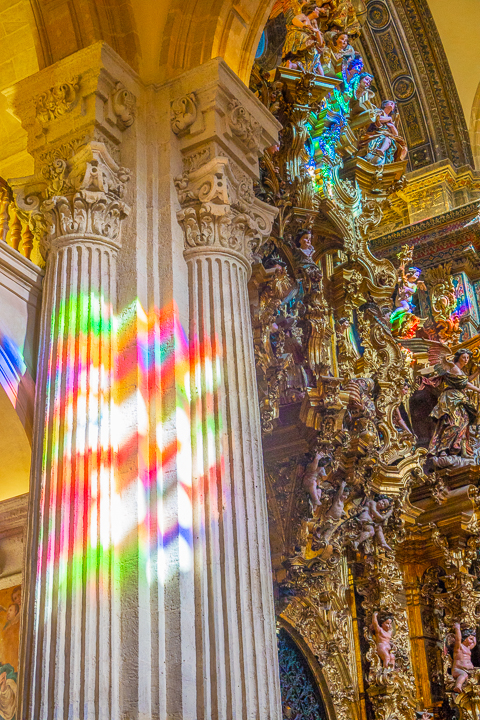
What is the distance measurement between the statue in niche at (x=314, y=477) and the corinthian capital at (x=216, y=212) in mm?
3692

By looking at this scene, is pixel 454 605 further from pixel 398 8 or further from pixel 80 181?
pixel 398 8

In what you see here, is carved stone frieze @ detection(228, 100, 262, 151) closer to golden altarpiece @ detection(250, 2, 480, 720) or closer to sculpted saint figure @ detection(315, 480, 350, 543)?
golden altarpiece @ detection(250, 2, 480, 720)

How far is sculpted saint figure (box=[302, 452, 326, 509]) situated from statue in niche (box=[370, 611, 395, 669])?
230 cm

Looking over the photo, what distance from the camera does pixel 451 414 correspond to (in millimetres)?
11734

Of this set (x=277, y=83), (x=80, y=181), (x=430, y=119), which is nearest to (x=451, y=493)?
(x=277, y=83)

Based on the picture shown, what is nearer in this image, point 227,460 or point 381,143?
point 227,460

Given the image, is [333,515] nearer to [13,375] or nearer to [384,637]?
[384,637]

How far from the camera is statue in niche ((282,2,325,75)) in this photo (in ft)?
26.7

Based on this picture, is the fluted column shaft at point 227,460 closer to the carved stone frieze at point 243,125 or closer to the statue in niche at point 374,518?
the carved stone frieze at point 243,125

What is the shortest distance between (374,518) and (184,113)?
5575mm

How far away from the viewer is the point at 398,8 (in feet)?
49.9

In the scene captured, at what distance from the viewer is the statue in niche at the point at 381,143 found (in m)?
9.91

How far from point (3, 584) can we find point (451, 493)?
643cm

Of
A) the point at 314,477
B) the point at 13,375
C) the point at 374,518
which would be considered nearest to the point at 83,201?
the point at 13,375
